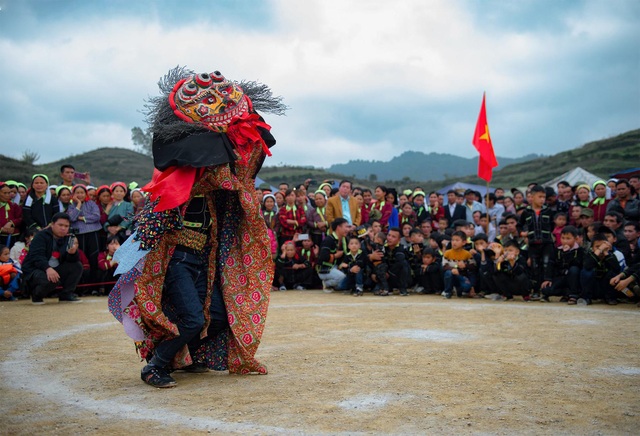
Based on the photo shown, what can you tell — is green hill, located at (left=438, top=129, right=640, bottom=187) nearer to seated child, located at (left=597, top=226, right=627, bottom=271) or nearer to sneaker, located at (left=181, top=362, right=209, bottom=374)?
seated child, located at (left=597, top=226, right=627, bottom=271)

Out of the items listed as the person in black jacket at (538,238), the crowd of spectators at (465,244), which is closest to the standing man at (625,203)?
the crowd of spectators at (465,244)

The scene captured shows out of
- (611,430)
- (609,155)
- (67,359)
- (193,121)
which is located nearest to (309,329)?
(67,359)

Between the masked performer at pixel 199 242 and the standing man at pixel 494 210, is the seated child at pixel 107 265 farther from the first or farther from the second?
the standing man at pixel 494 210

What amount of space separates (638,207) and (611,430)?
884cm

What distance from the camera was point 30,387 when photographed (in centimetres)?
441

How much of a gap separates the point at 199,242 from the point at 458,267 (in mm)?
7245

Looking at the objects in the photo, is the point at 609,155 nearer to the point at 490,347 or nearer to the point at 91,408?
the point at 490,347

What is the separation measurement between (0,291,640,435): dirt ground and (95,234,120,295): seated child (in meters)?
3.82

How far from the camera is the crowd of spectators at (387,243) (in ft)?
33.2

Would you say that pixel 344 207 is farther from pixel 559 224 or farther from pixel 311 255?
pixel 559 224

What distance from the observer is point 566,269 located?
33.7ft

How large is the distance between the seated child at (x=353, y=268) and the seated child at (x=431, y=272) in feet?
3.80

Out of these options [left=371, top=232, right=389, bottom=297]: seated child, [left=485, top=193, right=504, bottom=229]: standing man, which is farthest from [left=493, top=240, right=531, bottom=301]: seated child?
[left=485, top=193, right=504, bottom=229]: standing man

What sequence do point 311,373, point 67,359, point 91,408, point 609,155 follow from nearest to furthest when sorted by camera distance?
point 91,408, point 311,373, point 67,359, point 609,155
